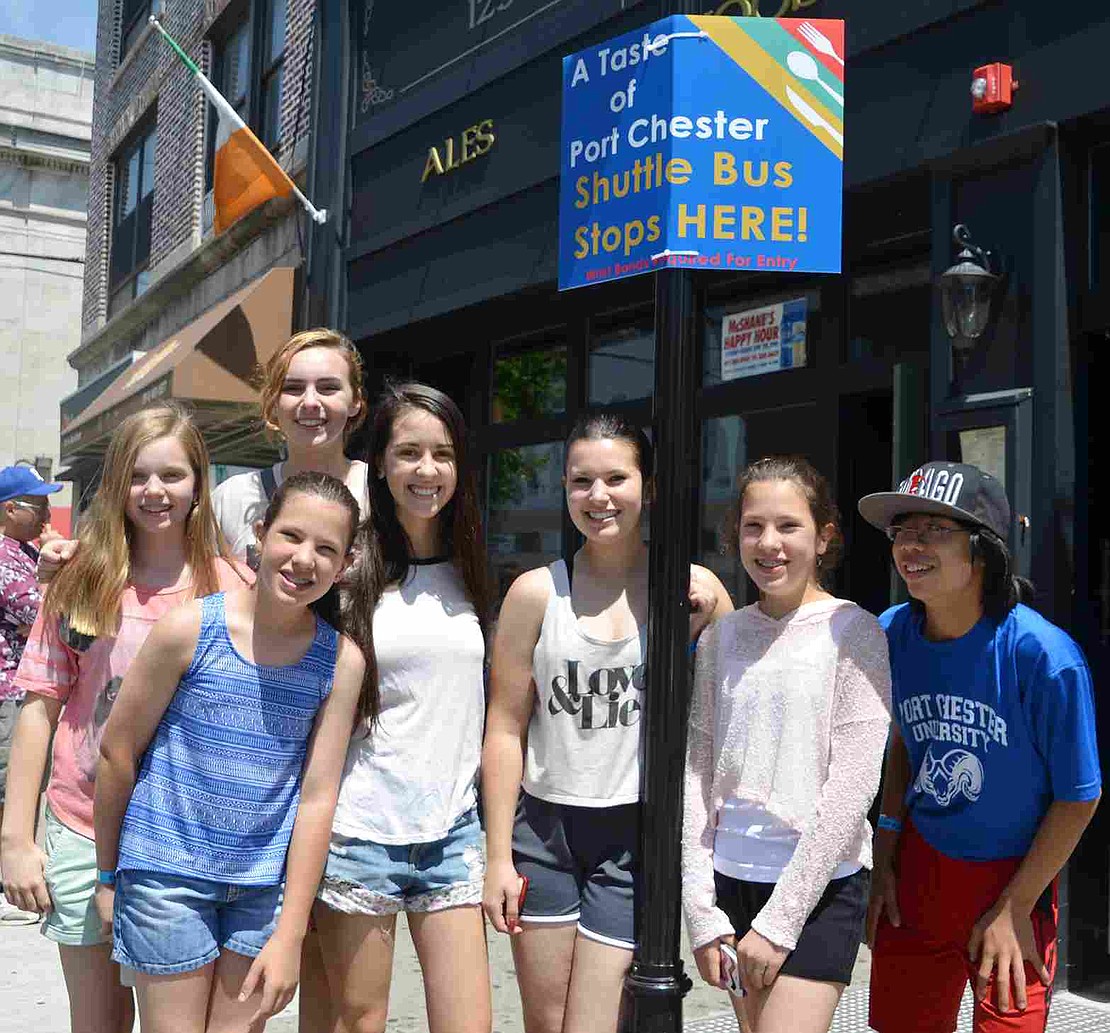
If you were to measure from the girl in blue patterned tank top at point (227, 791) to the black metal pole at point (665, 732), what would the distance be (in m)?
0.71

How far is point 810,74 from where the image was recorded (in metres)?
2.91

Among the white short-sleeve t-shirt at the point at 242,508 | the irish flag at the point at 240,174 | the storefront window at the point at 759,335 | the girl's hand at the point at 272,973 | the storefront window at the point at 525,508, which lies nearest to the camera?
the girl's hand at the point at 272,973

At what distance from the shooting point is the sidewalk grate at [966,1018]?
468 centimetres

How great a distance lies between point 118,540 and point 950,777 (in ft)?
6.75

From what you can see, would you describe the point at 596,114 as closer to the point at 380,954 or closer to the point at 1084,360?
the point at 380,954

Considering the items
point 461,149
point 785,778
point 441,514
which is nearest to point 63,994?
point 441,514

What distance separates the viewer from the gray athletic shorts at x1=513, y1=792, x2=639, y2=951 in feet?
9.98

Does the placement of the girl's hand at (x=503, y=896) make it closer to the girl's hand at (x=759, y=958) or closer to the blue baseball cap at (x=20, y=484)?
the girl's hand at (x=759, y=958)

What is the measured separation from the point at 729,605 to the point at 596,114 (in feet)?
4.17

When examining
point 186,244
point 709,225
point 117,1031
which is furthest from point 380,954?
point 186,244

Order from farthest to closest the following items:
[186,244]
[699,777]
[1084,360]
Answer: [186,244] → [1084,360] → [699,777]

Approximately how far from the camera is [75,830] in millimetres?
3117

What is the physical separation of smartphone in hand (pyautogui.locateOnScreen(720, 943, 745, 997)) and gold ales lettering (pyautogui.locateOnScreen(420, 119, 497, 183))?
6893 millimetres

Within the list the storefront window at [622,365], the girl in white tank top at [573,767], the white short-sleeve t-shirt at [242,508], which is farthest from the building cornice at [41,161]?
the girl in white tank top at [573,767]
